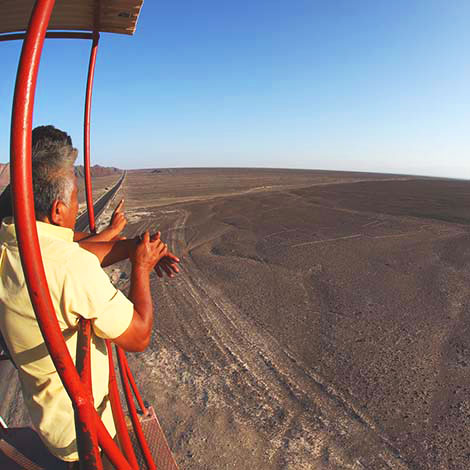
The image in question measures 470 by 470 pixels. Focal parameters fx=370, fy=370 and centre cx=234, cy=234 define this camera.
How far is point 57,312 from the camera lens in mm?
1194

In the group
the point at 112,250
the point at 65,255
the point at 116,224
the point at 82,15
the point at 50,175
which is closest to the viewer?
the point at 65,255

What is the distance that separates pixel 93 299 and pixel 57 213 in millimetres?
363

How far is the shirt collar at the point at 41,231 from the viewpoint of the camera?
1.25 m

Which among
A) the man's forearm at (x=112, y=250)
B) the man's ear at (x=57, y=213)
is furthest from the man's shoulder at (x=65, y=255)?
the man's forearm at (x=112, y=250)

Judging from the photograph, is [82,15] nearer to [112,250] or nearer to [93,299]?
[112,250]

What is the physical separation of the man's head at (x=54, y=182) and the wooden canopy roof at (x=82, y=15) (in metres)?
0.99

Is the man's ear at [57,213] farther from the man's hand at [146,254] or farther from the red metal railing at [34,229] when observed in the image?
the red metal railing at [34,229]

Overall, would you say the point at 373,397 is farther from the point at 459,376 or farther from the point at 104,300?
the point at 104,300

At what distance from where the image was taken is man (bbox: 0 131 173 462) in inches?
46.6

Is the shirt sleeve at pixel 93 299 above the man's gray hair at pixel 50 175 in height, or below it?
below

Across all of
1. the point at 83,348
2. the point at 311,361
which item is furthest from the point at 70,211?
the point at 311,361

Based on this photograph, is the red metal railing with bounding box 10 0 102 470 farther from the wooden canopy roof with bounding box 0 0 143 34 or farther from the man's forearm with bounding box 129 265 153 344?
the wooden canopy roof with bounding box 0 0 143 34

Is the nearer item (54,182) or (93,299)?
(93,299)

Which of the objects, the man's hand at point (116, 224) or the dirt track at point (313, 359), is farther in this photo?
the dirt track at point (313, 359)
